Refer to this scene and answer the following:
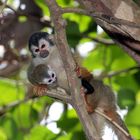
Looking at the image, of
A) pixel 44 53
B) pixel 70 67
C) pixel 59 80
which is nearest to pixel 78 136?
pixel 59 80

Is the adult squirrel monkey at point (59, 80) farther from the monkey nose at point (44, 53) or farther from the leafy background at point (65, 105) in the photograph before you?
the leafy background at point (65, 105)

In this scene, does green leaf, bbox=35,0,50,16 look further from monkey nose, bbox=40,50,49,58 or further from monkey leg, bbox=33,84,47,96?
monkey leg, bbox=33,84,47,96

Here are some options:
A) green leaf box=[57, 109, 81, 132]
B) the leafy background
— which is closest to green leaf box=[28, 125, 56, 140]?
the leafy background

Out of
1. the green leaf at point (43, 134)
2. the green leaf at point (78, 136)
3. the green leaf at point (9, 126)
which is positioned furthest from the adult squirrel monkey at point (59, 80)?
the green leaf at point (9, 126)

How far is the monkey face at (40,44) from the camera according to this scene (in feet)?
7.28

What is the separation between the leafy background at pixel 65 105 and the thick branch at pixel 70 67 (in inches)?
25.7

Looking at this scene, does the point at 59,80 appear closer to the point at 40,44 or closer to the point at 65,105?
the point at 40,44

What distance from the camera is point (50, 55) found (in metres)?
2.23

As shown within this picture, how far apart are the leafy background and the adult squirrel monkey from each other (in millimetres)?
125

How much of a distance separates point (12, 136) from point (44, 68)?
467mm

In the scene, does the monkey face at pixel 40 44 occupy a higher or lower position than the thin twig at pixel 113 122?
higher

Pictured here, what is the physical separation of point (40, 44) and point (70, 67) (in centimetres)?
77

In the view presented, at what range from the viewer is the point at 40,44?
223 centimetres

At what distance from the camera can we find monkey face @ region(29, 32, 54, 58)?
222 centimetres
